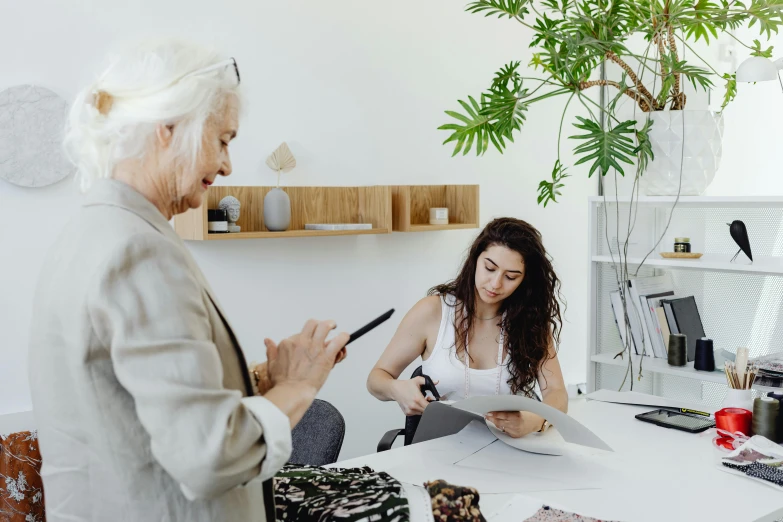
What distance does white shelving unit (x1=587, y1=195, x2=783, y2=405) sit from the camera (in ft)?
10.3

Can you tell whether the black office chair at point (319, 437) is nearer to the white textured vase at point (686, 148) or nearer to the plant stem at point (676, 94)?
the white textured vase at point (686, 148)

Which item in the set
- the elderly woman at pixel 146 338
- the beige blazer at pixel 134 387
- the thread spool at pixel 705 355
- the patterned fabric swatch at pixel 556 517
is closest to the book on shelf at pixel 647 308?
the thread spool at pixel 705 355

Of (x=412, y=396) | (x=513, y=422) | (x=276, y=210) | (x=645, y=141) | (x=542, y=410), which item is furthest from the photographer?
(x=645, y=141)

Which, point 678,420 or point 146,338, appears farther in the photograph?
point 678,420

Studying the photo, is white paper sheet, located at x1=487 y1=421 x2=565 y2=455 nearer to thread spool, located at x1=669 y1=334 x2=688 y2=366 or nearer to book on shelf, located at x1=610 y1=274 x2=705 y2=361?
thread spool, located at x1=669 y1=334 x2=688 y2=366

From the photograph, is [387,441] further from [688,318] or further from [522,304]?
[688,318]

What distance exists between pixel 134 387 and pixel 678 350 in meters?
2.81

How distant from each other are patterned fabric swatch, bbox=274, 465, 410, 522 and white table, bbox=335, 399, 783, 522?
34 centimetres

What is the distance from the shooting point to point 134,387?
0.93 metres

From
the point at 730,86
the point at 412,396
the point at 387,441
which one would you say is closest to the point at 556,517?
the point at 412,396

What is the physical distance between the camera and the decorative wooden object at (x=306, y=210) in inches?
119

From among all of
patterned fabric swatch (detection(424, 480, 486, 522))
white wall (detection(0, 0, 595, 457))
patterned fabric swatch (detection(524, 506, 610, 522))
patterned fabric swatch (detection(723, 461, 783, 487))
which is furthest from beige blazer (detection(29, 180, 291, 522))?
white wall (detection(0, 0, 595, 457))

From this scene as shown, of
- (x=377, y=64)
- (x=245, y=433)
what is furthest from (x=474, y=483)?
(x=377, y=64)

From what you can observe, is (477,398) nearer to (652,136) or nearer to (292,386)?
(292,386)
